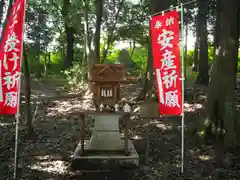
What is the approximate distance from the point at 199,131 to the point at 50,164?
4556 mm

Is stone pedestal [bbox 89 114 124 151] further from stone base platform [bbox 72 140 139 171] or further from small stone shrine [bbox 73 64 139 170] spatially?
stone base platform [bbox 72 140 139 171]

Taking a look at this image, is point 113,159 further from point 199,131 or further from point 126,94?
point 126,94

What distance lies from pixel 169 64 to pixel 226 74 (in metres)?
2.56

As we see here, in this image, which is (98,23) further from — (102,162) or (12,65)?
(102,162)

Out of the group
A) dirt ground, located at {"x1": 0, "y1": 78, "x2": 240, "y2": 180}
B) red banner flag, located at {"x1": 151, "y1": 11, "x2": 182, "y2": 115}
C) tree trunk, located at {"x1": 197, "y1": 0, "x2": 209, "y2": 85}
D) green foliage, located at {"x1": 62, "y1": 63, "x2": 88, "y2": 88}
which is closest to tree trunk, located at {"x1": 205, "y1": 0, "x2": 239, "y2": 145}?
dirt ground, located at {"x1": 0, "y1": 78, "x2": 240, "y2": 180}

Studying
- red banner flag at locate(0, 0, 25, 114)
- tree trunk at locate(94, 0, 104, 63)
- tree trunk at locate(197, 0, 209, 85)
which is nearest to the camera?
red banner flag at locate(0, 0, 25, 114)

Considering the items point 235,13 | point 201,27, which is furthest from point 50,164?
point 201,27

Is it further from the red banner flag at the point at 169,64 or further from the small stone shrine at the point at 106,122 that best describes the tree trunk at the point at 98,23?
the red banner flag at the point at 169,64

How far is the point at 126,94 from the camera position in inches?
582

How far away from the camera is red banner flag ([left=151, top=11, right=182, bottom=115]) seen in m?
5.96

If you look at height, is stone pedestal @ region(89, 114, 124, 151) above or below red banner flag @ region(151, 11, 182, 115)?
below

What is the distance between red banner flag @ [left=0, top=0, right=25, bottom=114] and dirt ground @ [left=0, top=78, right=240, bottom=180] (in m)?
1.78

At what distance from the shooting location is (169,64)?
6.03m

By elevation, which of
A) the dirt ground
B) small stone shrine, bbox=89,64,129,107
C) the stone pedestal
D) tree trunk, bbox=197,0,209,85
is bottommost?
the dirt ground
